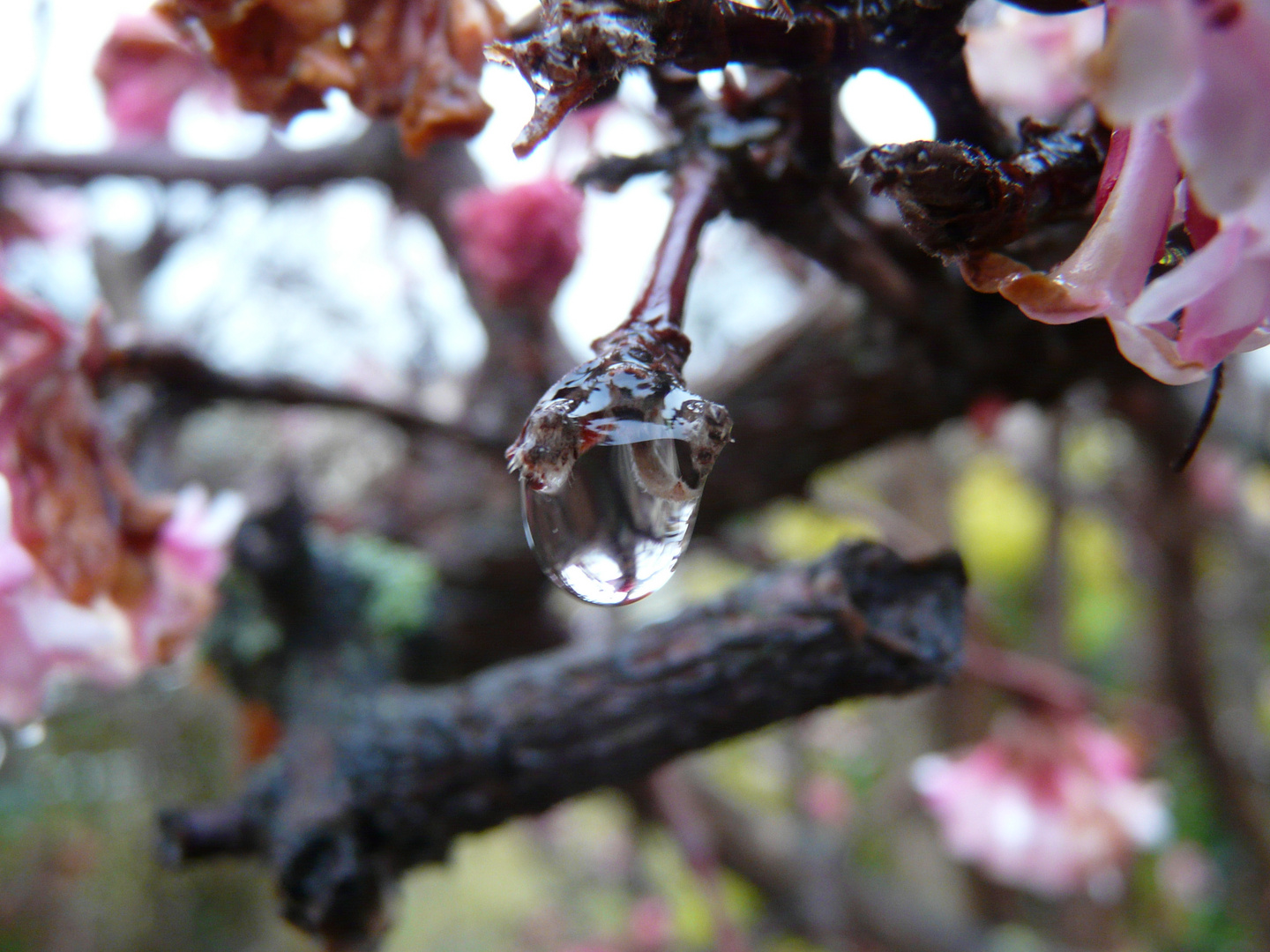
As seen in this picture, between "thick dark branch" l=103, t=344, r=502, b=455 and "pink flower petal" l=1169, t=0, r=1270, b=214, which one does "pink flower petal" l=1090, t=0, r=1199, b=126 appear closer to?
"pink flower petal" l=1169, t=0, r=1270, b=214

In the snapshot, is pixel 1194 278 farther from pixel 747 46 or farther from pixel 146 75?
pixel 146 75

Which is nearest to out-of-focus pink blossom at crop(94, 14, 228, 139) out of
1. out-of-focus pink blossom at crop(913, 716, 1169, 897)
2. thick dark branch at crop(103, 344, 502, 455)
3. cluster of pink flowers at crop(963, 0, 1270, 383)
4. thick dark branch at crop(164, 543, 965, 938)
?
thick dark branch at crop(103, 344, 502, 455)

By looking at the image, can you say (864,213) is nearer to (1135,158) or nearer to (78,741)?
(1135,158)

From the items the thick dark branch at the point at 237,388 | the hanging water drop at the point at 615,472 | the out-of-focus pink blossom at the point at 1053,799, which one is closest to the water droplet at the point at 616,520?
the hanging water drop at the point at 615,472

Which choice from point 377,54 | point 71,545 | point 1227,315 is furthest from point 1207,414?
point 71,545

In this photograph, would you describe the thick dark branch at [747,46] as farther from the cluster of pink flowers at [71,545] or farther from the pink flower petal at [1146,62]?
the cluster of pink flowers at [71,545]

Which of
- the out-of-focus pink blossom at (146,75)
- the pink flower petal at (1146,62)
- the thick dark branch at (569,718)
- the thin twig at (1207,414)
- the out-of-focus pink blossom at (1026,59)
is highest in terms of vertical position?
the pink flower petal at (1146,62)
